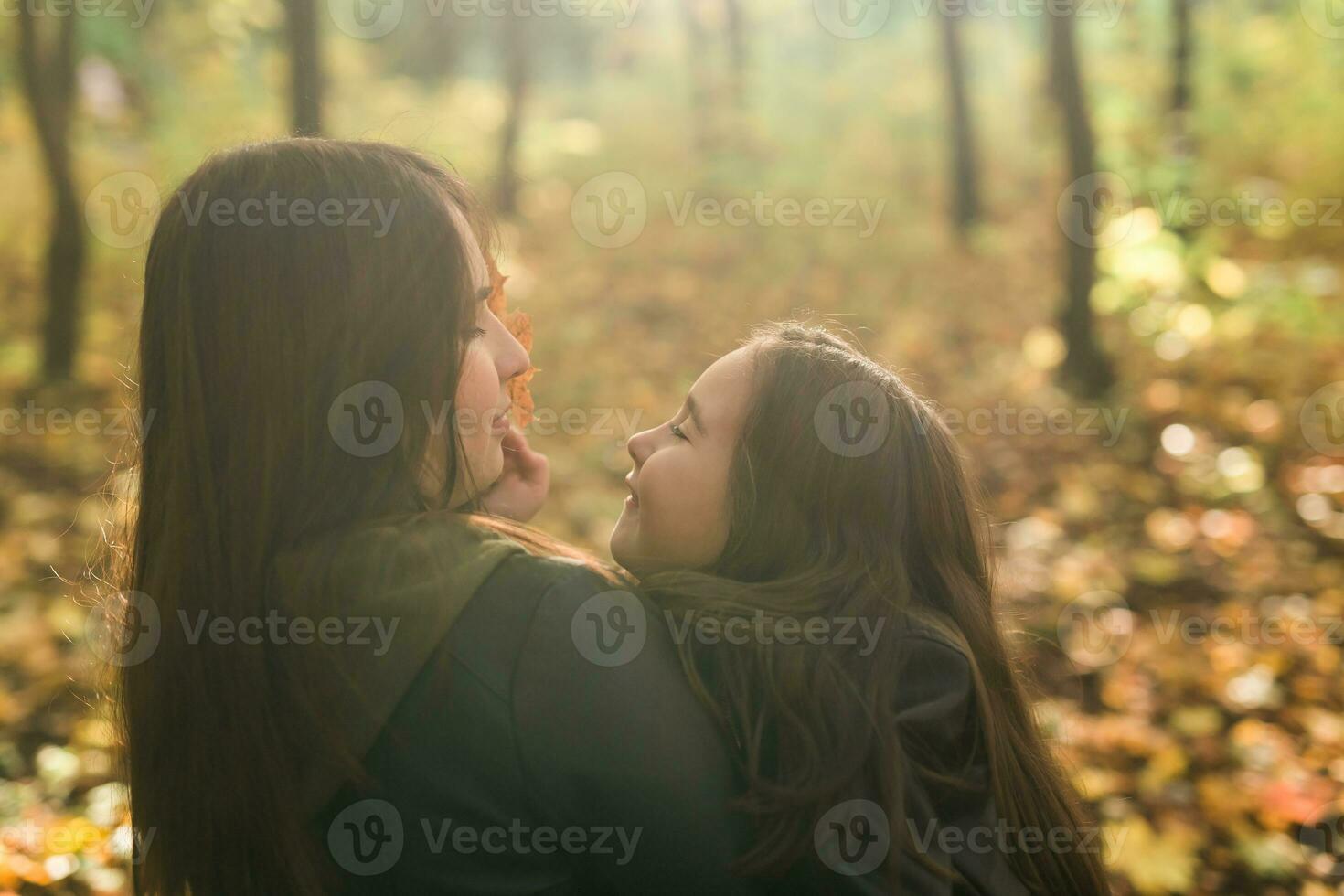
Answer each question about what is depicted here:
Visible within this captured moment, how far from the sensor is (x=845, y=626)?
1836 mm

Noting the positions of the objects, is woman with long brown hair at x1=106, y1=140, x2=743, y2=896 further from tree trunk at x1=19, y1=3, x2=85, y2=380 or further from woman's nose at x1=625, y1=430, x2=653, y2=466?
tree trunk at x1=19, y1=3, x2=85, y2=380

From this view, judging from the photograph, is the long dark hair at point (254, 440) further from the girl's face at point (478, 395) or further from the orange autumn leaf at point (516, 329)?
the orange autumn leaf at point (516, 329)

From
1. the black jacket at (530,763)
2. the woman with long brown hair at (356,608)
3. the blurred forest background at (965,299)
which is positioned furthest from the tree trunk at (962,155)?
the black jacket at (530,763)

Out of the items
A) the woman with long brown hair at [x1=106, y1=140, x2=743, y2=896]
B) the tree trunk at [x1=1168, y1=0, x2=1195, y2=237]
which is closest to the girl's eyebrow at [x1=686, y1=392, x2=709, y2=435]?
the woman with long brown hair at [x1=106, y1=140, x2=743, y2=896]

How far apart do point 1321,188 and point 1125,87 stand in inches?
124

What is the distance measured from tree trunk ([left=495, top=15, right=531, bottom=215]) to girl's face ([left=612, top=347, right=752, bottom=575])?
11740 mm

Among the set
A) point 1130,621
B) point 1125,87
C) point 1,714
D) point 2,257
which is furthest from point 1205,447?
point 2,257

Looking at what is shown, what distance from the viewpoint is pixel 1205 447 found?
6898mm

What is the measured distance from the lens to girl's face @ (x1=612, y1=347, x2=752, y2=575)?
82.3 inches

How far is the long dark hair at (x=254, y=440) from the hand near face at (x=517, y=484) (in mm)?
394

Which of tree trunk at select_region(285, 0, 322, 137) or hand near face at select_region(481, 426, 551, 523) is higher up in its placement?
tree trunk at select_region(285, 0, 322, 137)

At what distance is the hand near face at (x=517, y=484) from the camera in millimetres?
2184

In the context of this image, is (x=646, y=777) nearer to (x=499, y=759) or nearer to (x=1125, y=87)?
(x=499, y=759)

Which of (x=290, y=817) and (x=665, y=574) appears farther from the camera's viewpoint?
(x=665, y=574)
